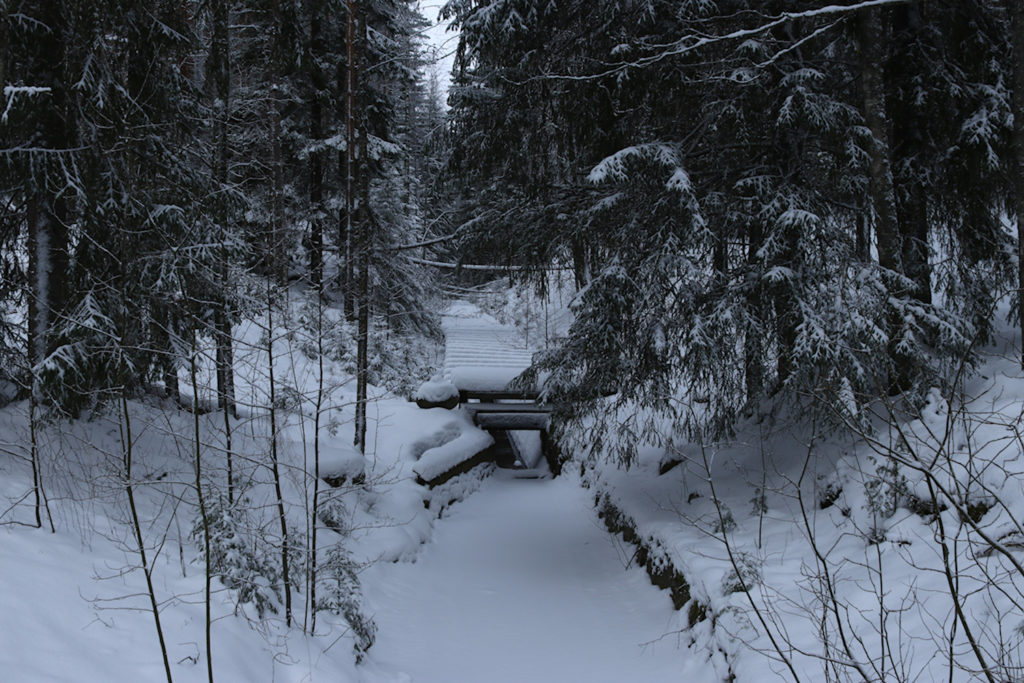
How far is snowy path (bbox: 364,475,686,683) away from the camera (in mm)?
6383

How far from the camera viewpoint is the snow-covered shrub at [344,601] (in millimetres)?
6273

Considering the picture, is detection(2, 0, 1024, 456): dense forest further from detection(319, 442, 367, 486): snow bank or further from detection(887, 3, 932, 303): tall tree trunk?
detection(319, 442, 367, 486): snow bank

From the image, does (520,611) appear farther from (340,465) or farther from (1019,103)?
(1019,103)

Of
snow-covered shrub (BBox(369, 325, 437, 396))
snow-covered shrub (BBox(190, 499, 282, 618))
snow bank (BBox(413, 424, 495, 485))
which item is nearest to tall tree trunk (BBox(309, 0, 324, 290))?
snow-covered shrub (BBox(369, 325, 437, 396))

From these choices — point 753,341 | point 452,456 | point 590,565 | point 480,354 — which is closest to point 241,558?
point 590,565

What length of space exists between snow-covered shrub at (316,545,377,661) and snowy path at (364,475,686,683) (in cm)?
22

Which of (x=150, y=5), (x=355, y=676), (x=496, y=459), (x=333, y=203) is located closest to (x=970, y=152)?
(x=355, y=676)

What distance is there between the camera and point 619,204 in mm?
8062

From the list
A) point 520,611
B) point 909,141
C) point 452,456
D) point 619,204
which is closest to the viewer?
point 520,611

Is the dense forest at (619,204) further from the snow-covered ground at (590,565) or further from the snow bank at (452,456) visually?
the snow bank at (452,456)

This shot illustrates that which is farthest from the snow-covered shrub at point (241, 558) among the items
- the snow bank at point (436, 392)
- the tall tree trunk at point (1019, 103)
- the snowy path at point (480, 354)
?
the snowy path at point (480, 354)

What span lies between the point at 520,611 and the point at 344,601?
→ 2.35 metres

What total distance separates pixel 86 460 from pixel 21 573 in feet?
8.70

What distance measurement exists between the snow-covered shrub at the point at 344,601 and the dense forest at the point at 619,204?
6 cm
